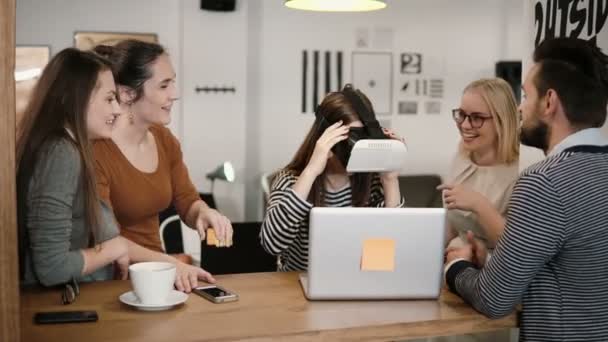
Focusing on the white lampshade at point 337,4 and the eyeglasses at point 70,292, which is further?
the white lampshade at point 337,4

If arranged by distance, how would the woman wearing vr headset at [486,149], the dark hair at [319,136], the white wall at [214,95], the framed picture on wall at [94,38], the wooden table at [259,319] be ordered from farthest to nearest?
1. the white wall at [214,95]
2. the framed picture on wall at [94,38]
3. the woman wearing vr headset at [486,149]
4. the dark hair at [319,136]
5. the wooden table at [259,319]

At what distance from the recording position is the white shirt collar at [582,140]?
71.8 inches

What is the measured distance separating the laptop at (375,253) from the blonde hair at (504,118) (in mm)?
833

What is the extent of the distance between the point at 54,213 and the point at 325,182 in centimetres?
90

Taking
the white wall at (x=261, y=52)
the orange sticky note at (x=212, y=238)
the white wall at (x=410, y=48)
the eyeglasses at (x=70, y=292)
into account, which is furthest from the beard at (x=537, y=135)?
the white wall at (x=410, y=48)

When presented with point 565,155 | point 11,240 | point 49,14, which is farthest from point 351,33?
point 11,240

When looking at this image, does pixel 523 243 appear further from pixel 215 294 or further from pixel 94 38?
pixel 94 38

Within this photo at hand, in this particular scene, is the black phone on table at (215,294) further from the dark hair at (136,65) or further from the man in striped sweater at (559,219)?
the dark hair at (136,65)

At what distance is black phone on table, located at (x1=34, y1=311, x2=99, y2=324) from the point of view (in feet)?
5.68

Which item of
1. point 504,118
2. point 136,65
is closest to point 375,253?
point 504,118

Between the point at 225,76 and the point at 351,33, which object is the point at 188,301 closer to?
the point at 225,76

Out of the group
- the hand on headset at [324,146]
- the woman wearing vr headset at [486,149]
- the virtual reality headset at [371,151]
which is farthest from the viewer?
the woman wearing vr headset at [486,149]

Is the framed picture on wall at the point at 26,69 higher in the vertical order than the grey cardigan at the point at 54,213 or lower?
higher

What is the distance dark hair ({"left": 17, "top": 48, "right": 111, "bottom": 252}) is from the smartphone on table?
0.33 meters
